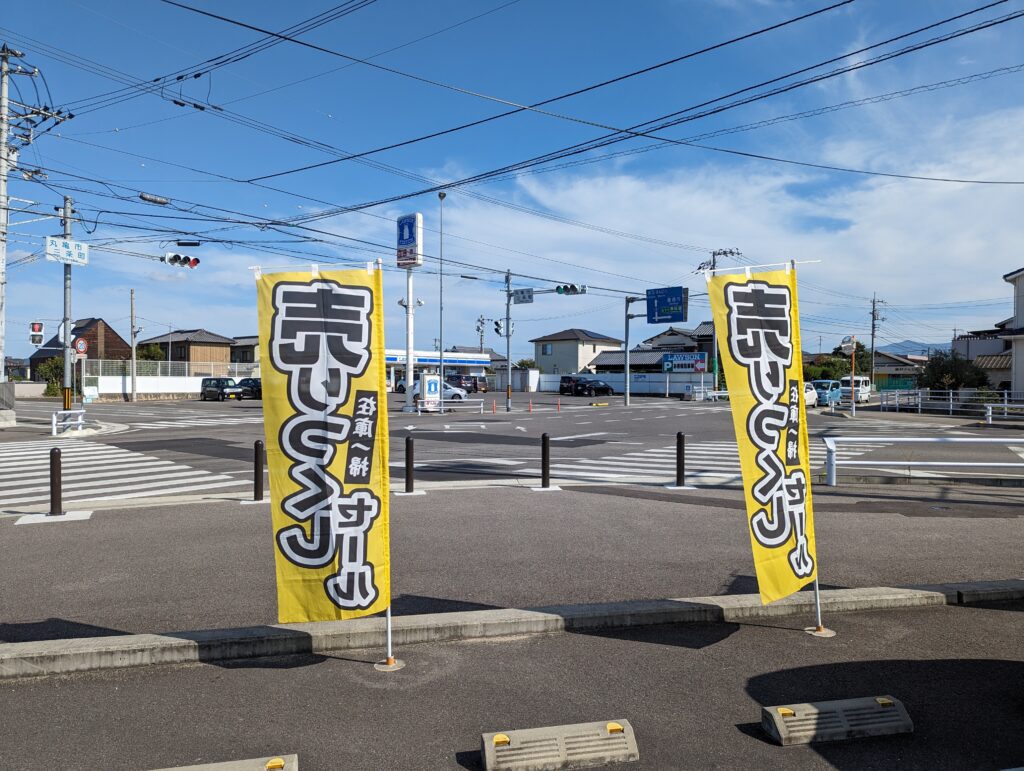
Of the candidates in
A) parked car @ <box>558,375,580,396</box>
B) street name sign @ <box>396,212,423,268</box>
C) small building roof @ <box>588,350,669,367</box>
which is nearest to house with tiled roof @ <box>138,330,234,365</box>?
parked car @ <box>558,375,580,396</box>

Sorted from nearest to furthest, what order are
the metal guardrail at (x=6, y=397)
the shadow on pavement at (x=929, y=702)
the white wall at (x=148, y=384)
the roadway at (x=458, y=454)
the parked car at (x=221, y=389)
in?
the shadow on pavement at (x=929, y=702) < the roadway at (x=458, y=454) < the metal guardrail at (x=6, y=397) < the white wall at (x=148, y=384) < the parked car at (x=221, y=389)

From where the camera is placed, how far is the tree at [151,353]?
7519cm

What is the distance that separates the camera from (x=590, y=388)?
6712cm

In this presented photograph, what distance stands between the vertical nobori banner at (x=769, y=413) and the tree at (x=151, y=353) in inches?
3105

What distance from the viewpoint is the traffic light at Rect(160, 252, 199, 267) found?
2427 cm

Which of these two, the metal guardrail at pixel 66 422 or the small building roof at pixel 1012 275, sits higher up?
the small building roof at pixel 1012 275

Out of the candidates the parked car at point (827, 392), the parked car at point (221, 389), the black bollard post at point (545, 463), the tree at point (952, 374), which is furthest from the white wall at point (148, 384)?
the tree at point (952, 374)

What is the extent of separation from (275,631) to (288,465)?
50.9 inches

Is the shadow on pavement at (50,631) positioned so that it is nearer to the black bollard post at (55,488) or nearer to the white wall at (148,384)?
the black bollard post at (55,488)

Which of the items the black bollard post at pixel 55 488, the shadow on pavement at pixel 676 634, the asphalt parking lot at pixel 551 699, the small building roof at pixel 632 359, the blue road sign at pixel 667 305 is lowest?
the asphalt parking lot at pixel 551 699

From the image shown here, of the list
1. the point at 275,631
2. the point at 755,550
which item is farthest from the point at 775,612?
the point at 275,631

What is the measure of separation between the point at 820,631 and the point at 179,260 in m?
24.0

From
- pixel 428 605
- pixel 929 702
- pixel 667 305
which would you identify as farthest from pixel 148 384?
pixel 929 702

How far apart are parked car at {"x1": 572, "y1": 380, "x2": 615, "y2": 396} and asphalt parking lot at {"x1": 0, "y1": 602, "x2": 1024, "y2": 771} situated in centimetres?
6175
